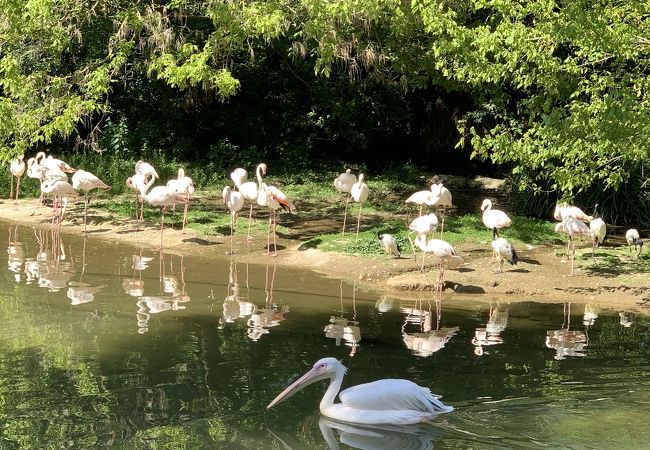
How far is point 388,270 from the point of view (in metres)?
12.9

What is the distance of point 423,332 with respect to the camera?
9.72m

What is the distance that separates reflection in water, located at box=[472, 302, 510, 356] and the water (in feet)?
0.09

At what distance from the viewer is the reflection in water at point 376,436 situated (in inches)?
247

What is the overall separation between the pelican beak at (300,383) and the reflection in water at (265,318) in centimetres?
227

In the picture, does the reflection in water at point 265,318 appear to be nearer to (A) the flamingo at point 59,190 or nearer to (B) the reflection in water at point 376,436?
(B) the reflection in water at point 376,436

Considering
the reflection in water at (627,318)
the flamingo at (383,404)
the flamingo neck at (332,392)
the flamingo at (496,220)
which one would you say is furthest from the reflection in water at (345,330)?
the flamingo at (496,220)

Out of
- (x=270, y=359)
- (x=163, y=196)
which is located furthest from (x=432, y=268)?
(x=270, y=359)

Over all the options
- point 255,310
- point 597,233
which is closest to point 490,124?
point 597,233

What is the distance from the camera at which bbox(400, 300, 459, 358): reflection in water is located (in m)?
8.98

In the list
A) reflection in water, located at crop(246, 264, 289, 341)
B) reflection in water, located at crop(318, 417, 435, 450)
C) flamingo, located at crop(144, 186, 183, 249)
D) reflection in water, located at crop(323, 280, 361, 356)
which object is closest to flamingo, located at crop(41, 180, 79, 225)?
flamingo, located at crop(144, 186, 183, 249)

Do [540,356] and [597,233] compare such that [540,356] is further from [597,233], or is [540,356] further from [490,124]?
[490,124]

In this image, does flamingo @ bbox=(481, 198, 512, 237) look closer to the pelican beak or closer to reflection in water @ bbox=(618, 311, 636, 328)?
reflection in water @ bbox=(618, 311, 636, 328)

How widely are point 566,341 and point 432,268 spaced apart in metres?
3.72

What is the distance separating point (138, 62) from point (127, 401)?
15526mm
